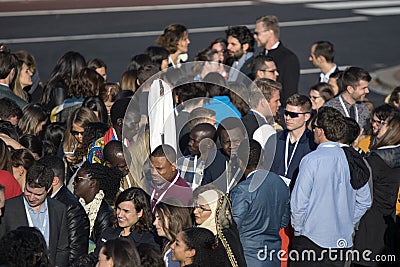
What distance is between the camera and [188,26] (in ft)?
71.6

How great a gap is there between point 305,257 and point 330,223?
1.43ft

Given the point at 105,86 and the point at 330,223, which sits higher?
the point at 105,86

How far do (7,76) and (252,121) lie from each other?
3.21m

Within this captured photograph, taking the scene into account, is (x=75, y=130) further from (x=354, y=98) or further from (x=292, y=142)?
(x=354, y=98)

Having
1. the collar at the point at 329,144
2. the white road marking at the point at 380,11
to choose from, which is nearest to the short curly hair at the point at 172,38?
the collar at the point at 329,144

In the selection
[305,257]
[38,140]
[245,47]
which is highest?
[245,47]

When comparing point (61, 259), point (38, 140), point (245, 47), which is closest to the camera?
point (61, 259)

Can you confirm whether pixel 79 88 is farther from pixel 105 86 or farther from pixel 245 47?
pixel 245 47

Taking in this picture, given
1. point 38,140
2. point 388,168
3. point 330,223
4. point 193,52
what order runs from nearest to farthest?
point 330,223 < point 388,168 < point 38,140 < point 193,52

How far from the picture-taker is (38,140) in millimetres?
9234

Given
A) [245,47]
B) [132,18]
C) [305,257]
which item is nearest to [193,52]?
[132,18]

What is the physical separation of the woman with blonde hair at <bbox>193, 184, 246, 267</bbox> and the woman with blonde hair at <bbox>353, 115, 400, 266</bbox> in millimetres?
1797

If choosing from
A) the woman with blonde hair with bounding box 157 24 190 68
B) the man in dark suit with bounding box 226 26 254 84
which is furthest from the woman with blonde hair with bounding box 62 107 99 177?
the man in dark suit with bounding box 226 26 254 84

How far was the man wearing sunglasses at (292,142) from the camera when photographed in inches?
349
